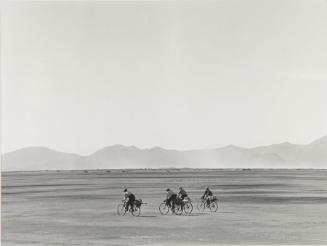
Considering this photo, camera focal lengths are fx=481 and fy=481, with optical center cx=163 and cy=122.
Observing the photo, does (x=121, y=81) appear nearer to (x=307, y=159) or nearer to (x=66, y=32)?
(x=66, y=32)

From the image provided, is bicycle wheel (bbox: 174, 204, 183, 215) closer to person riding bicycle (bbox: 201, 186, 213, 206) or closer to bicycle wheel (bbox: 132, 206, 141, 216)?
person riding bicycle (bbox: 201, 186, 213, 206)

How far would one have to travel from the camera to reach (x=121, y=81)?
1805 centimetres

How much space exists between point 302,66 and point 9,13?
10.4 m

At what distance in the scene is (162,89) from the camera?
56.2ft

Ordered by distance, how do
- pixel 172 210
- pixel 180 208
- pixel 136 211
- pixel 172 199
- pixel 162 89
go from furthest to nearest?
pixel 180 208
pixel 136 211
pixel 172 199
pixel 172 210
pixel 162 89

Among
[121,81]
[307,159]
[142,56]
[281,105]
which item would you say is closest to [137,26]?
[142,56]

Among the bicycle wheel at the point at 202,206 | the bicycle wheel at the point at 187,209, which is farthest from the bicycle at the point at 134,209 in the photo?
the bicycle wheel at the point at 202,206

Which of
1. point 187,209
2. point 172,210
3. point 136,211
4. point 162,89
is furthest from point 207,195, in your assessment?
point 162,89

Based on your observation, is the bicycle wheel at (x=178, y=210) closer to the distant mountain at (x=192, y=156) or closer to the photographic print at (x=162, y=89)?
the photographic print at (x=162, y=89)

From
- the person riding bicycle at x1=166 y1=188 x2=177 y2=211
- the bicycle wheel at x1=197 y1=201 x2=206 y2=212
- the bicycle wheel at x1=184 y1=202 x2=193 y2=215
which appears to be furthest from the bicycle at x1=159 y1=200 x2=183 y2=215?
the bicycle wheel at x1=197 y1=201 x2=206 y2=212

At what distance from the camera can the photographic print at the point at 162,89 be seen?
16500 mm

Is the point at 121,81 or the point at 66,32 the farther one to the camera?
the point at 121,81

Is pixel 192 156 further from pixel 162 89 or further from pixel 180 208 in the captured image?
pixel 162 89

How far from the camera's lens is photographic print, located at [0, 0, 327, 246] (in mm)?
16500
